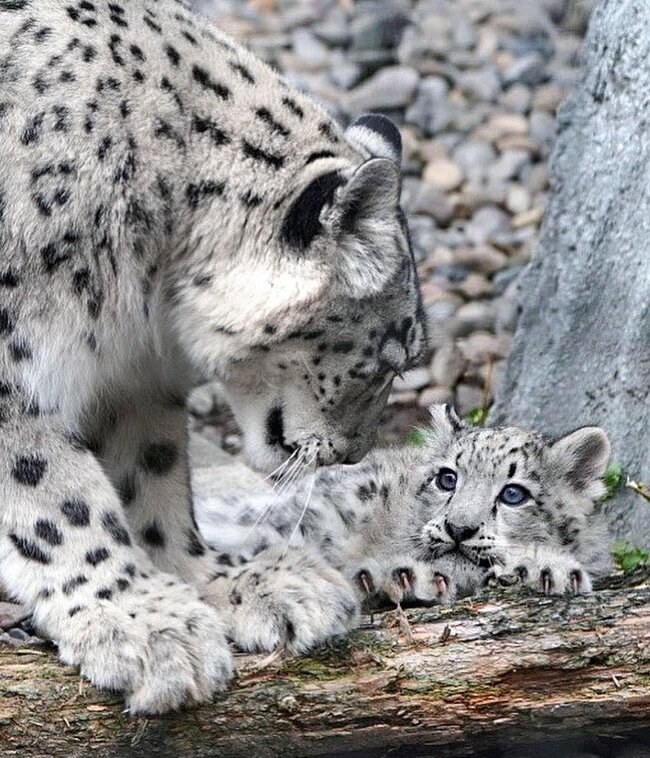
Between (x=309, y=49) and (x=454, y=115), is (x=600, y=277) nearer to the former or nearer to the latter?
(x=454, y=115)

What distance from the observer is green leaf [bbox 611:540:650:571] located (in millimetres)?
5238

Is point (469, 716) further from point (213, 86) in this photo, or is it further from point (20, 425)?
point (213, 86)

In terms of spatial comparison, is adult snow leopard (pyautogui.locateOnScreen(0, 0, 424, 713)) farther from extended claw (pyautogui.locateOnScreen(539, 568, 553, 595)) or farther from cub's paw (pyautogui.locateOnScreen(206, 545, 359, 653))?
extended claw (pyautogui.locateOnScreen(539, 568, 553, 595))

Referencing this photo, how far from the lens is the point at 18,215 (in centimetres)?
415

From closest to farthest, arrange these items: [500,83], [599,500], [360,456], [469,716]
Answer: [469,716], [360,456], [599,500], [500,83]

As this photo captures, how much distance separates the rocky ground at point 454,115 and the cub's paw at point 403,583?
2.19m

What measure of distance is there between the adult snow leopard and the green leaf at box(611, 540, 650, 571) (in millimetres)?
1042

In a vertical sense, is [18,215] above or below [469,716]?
above

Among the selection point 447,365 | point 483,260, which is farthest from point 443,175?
point 447,365

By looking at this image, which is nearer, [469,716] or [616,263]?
[469,716]

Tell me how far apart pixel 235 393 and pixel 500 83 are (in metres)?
5.64

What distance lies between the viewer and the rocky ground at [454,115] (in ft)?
24.5

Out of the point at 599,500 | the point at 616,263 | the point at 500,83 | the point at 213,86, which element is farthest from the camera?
the point at 500,83

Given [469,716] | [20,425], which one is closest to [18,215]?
[20,425]
